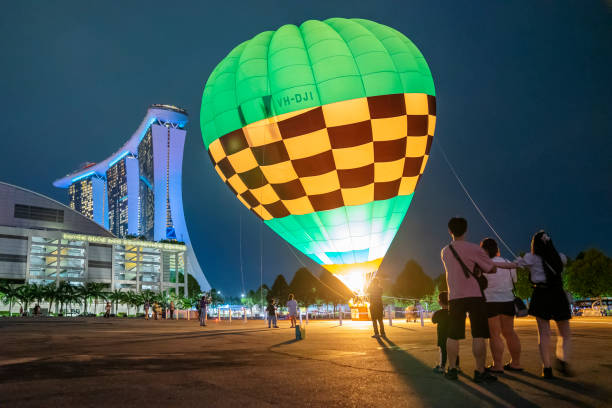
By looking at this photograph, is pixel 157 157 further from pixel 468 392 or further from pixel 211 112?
pixel 468 392

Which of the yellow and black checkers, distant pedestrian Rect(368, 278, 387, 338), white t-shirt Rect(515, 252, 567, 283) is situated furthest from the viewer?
the yellow and black checkers

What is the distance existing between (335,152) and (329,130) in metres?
0.77

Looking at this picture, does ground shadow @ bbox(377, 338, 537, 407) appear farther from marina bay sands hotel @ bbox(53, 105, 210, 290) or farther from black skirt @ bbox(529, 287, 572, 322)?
marina bay sands hotel @ bbox(53, 105, 210, 290)

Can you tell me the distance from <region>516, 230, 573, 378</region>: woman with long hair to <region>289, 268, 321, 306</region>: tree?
79.5m

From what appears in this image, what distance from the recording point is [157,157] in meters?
143

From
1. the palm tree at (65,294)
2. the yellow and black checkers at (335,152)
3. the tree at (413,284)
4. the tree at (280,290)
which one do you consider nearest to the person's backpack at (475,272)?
the yellow and black checkers at (335,152)

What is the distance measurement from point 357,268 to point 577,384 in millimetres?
13426

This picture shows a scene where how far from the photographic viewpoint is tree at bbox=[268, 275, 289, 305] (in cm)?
8984

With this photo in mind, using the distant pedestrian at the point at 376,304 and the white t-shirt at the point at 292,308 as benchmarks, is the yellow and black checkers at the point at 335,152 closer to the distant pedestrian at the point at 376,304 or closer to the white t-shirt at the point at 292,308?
the white t-shirt at the point at 292,308

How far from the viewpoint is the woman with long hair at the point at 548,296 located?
511 centimetres

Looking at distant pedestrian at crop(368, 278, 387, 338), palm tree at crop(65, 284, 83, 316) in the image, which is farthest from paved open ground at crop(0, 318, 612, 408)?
palm tree at crop(65, 284, 83, 316)

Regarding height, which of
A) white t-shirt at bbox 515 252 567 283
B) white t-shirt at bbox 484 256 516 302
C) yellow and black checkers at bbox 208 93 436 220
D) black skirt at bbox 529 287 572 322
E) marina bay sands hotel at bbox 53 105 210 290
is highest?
marina bay sands hotel at bbox 53 105 210 290

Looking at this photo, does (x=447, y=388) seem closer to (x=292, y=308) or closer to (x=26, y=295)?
(x=292, y=308)

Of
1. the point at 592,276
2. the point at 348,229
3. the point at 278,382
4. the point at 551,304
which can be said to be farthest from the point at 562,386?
the point at 592,276
